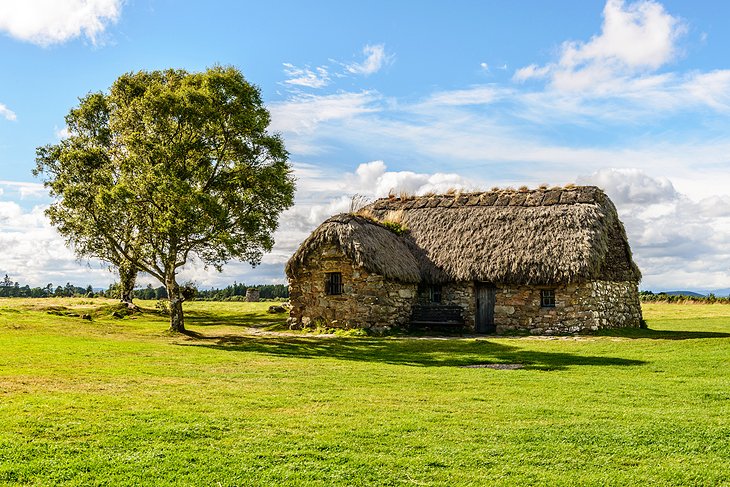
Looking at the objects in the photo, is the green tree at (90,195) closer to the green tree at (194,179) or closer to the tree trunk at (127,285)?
the green tree at (194,179)

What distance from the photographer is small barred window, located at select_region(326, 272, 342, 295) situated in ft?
95.9

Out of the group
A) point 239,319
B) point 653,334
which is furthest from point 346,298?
point 239,319

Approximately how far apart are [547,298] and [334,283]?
9.41m

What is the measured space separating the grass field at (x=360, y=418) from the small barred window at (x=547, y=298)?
794cm

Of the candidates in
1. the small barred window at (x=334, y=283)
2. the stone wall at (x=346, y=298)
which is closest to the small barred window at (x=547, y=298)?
the stone wall at (x=346, y=298)

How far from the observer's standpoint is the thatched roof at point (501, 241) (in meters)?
28.3

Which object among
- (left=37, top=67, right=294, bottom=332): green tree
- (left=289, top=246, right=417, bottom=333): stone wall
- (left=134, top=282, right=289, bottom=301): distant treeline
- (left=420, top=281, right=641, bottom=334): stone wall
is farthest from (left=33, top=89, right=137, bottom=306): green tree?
(left=134, top=282, right=289, bottom=301): distant treeline

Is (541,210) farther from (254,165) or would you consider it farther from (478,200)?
(254,165)

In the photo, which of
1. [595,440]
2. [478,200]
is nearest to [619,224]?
[478,200]

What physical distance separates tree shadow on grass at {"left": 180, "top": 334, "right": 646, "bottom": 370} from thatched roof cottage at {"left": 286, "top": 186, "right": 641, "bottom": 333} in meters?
3.12

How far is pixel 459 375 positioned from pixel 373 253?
43.0 feet

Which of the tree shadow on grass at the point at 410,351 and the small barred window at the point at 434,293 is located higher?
the small barred window at the point at 434,293

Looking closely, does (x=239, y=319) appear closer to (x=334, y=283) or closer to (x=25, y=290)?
(x=334, y=283)

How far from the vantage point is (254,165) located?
28.7 meters
